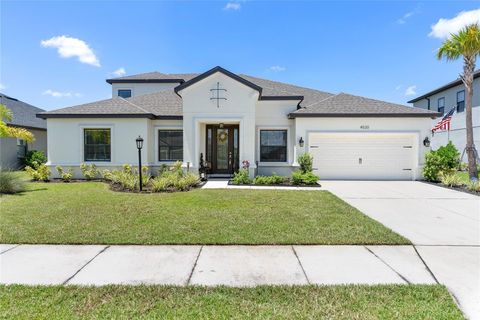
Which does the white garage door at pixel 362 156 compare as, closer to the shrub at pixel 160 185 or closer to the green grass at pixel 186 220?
the green grass at pixel 186 220

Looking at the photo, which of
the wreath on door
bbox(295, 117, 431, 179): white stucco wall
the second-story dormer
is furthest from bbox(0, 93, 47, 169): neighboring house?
bbox(295, 117, 431, 179): white stucco wall

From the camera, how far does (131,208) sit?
23.2 ft

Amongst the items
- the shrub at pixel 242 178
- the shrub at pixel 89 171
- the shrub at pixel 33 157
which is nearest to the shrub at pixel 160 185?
the shrub at pixel 242 178

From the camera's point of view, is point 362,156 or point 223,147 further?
point 223,147

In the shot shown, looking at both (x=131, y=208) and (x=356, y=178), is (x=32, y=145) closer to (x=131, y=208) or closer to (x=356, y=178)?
(x=131, y=208)

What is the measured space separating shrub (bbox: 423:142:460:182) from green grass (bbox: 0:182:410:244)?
732cm

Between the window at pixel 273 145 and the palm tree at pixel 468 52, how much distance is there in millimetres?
8675

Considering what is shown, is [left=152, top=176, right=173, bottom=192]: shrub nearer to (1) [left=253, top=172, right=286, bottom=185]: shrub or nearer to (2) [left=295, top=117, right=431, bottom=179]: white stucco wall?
(1) [left=253, top=172, right=286, bottom=185]: shrub

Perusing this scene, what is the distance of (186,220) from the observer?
5.95 m

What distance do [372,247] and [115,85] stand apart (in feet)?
72.8

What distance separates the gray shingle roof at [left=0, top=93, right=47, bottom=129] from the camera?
19.3 metres

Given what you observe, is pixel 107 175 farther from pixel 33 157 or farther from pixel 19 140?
pixel 19 140

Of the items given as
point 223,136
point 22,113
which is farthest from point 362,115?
point 22,113

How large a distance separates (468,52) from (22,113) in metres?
30.3
